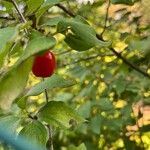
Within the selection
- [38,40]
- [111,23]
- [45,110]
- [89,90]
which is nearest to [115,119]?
Answer: [89,90]

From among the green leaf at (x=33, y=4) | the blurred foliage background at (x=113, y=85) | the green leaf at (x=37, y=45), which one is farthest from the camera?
the blurred foliage background at (x=113, y=85)

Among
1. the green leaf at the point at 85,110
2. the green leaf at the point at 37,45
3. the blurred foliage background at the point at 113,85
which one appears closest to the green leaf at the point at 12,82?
the green leaf at the point at 37,45

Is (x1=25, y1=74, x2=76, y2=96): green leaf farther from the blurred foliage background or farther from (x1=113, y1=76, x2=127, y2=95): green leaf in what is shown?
(x1=113, y1=76, x2=127, y2=95): green leaf

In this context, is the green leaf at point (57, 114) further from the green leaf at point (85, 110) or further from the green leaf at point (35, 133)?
the green leaf at point (85, 110)

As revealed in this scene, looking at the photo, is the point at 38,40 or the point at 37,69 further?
the point at 37,69

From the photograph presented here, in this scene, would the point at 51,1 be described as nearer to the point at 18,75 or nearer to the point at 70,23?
the point at 70,23

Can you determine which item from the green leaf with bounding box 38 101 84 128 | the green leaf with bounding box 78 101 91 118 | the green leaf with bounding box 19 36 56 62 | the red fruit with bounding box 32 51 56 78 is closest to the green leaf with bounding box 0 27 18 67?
the green leaf with bounding box 19 36 56 62
